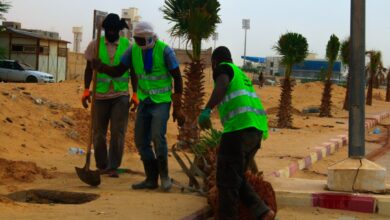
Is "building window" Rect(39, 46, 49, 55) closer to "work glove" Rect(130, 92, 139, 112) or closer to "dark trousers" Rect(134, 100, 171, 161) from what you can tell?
"work glove" Rect(130, 92, 139, 112)

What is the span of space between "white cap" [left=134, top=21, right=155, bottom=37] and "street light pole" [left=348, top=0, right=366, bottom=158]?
226 cm

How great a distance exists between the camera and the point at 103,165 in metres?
7.41

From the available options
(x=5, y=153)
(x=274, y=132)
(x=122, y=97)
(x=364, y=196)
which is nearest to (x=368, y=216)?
(x=364, y=196)

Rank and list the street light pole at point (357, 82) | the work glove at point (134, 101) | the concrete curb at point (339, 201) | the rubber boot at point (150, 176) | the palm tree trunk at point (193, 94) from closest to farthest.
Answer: the concrete curb at point (339, 201) < the rubber boot at point (150, 176) < the street light pole at point (357, 82) < the work glove at point (134, 101) < the palm tree trunk at point (193, 94)

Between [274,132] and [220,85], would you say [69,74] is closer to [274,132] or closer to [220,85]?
[274,132]

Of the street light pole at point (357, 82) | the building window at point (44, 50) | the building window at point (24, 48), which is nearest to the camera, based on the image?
the street light pole at point (357, 82)

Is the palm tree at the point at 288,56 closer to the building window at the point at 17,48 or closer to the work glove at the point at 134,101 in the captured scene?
the work glove at the point at 134,101

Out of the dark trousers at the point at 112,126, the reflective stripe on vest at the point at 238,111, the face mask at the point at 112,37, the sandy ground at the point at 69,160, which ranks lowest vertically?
the sandy ground at the point at 69,160

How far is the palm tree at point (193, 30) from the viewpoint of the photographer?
11.0 metres

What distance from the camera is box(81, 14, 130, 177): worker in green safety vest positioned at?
7.07m

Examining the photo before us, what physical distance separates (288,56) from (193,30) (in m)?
8.39

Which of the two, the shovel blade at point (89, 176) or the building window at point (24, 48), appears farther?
the building window at point (24, 48)

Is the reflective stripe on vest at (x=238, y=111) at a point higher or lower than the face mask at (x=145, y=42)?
lower

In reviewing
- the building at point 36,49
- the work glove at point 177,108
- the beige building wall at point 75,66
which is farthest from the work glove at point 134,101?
the beige building wall at point 75,66
